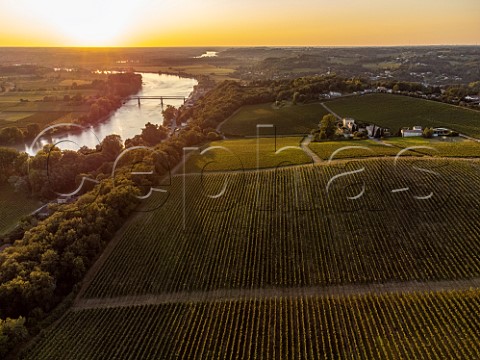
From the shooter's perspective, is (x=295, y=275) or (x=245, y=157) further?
(x=245, y=157)

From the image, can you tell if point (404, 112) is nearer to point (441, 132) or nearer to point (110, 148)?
point (441, 132)

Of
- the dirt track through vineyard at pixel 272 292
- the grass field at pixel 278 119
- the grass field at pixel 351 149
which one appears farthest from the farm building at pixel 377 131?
the dirt track through vineyard at pixel 272 292

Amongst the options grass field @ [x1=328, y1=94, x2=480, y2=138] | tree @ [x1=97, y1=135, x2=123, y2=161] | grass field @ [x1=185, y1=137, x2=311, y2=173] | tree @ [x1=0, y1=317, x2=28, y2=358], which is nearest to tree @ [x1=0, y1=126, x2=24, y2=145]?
tree @ [x1=97, y1=135, x2=123, y2=161]

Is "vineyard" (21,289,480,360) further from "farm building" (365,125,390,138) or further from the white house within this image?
the white house

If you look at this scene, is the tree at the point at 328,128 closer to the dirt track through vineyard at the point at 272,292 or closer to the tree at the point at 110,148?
the tree at the point at 110,148

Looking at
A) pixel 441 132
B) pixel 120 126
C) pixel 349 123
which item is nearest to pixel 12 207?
pixel 120 126

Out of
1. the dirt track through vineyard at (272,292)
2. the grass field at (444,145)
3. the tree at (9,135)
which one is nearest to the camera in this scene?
the dirt track through vineyard at (272,292)

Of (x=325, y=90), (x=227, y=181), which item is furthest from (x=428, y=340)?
(x=325, y=90)
